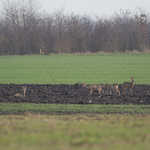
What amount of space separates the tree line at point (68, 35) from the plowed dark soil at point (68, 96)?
48509 mm

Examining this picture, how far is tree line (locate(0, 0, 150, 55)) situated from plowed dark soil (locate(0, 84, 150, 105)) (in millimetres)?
48509

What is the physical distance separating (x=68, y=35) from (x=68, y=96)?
56.3 meters

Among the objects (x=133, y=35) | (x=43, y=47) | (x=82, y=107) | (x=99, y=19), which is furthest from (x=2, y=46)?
(x=82, y=107)

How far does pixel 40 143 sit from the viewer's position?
20.0 feet

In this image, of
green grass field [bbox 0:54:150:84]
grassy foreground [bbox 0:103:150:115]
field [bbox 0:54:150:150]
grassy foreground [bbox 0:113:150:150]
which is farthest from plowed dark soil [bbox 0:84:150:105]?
grassy foreground [bbox 0:113:150:150]

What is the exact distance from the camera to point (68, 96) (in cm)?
1647

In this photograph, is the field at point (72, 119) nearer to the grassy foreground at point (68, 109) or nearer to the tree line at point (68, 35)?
the grassy foreground at point (68, 109)

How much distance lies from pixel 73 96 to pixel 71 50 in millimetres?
53591

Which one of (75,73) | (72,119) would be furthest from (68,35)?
(72,119)

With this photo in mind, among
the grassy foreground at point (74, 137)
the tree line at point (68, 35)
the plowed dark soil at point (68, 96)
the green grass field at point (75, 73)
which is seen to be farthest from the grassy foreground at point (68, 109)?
the tree line at point (68, 35)

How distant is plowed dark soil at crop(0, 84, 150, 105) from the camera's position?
49.4 feet

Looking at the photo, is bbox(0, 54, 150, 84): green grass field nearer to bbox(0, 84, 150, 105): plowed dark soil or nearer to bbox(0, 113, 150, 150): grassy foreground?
bbox(0, 84, 150, 105): plowed dark soil

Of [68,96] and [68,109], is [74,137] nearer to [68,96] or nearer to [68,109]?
→ [68,109]

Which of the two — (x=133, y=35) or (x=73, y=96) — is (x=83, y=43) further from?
(x=73, y=96)
